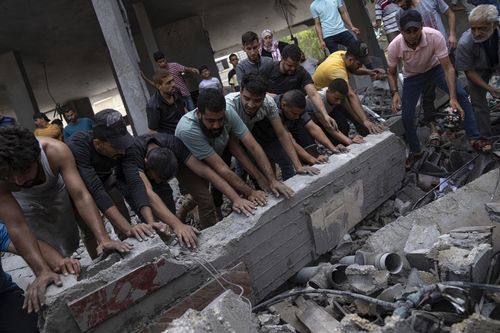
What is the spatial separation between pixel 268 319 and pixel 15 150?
2.02 metres

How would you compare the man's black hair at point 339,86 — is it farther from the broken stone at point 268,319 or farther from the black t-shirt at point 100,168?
the broken stone at point 268,319

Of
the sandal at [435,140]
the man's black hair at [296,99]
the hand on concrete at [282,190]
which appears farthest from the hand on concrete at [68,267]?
the sandal at [435,140]

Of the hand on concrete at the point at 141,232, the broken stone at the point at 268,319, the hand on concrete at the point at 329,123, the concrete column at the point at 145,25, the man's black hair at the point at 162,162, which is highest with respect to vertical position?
the concrete column at the point at 145,25

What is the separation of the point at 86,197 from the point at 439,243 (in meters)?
2.57

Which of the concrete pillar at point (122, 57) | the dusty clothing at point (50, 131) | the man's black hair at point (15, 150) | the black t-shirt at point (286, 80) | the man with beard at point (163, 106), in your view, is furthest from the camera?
the dusty clothing at point (50, 131)

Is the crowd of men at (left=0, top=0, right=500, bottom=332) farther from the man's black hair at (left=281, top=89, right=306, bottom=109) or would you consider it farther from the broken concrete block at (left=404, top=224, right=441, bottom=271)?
the broken concrete block at (left=404, top=224, right=441, bottom=271)

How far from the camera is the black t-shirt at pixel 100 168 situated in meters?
Answer: 3.13

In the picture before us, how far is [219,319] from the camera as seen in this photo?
86.6 inches

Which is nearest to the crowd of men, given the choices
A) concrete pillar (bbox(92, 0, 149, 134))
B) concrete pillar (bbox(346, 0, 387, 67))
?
concrete pillar (bbox(92, 0, 149, 134))

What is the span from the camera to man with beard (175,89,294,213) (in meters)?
3.39

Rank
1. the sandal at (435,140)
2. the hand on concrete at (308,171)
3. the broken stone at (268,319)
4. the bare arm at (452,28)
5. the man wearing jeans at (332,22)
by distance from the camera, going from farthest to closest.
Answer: the man wearing jeans at (332,22)
the bare arm at (452,28)
the sandal at (435,140)
the hand on concrete at (308,171)
the broken stone at (268,319)

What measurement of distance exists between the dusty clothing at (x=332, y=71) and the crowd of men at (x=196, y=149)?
0.01 meters

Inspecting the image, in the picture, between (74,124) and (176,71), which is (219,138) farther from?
(74,124)

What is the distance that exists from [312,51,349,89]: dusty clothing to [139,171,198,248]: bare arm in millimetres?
2909
